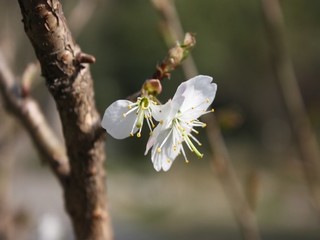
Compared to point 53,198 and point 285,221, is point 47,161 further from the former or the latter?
point 285,221

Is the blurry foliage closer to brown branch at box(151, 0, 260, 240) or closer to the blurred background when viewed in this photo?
the blurred background

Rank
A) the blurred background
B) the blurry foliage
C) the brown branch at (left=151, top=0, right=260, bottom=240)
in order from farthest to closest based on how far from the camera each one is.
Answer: the blurry foliage < the blurred background < the brown branch at (left=151, top=0, right=260, bottom=240)

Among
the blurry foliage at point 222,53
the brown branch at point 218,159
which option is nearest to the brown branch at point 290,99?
the brown branch at point 218,159

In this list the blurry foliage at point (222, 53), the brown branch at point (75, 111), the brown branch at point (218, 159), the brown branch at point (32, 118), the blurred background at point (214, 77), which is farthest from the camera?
the blurry foliage at point (222, 53)

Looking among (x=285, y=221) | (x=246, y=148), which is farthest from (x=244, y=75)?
(x=285, y=221)

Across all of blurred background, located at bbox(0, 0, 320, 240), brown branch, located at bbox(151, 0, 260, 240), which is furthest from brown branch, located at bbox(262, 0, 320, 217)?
blurred background, located at bbox(0, 0, 320, 240)

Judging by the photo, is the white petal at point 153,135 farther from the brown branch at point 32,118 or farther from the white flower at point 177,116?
the brown branch at point 32,118
